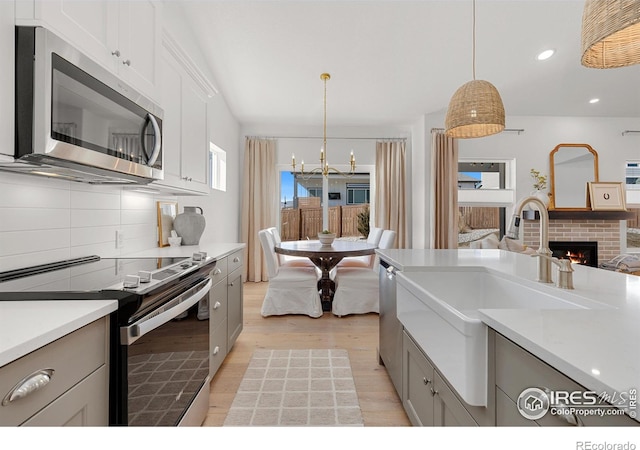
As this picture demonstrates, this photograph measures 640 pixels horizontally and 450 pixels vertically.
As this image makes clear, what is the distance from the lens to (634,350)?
60 centimetres

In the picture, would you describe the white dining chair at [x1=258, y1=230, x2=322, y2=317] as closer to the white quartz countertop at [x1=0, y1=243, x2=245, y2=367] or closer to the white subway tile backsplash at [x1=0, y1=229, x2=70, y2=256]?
the white subway tile backsplash at [x1=0, y1=229, x2=70, y2=256]

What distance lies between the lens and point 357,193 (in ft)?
18.7

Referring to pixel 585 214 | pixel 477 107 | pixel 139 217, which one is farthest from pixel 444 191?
pixel 139 217

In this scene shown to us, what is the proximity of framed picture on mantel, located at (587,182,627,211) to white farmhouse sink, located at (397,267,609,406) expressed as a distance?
471cm

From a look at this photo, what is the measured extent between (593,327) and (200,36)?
142 inches

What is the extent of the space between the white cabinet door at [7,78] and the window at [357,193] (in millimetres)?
4916

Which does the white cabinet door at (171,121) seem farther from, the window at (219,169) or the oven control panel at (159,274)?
the window at (219,169)

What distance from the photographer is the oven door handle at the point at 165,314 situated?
96 cm

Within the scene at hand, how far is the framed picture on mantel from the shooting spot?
4809 millimetres

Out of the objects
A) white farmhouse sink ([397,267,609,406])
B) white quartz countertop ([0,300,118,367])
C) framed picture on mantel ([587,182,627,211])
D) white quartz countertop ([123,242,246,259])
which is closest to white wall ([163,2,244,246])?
white quartz countertop ([123,242,246,259])

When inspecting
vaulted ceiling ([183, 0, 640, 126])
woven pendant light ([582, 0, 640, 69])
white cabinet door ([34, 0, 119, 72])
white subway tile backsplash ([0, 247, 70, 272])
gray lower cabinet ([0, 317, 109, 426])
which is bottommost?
gray lower cabinet ([0, 317, 109, 426])

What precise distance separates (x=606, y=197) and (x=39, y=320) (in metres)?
6.60

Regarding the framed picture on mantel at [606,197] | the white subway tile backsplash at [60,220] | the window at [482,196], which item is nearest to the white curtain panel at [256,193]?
the white subway tile backsplash at [60,220]

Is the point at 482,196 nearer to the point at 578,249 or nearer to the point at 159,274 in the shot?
the point at 578,249
